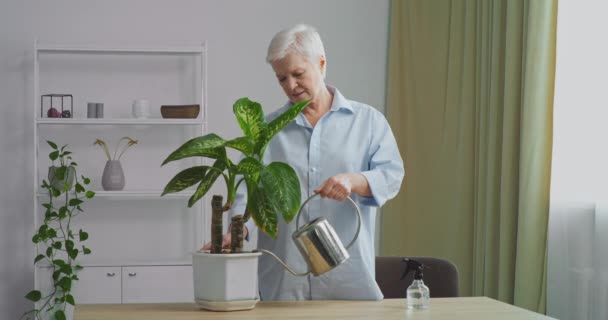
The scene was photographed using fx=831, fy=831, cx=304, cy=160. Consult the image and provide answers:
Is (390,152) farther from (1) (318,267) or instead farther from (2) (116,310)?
(2) (116,310)

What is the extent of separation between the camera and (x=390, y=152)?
2344mm

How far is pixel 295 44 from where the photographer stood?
228cm

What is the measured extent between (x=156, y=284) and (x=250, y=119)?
2.69 metres

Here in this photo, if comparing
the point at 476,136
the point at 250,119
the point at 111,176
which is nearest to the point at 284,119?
the point at 250,119

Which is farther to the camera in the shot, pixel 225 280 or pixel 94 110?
pixel 94 110

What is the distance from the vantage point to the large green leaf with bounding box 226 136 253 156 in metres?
1.90

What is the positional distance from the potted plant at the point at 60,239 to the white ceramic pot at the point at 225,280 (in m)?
2.49

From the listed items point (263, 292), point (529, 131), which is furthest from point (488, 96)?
point (263, 292)

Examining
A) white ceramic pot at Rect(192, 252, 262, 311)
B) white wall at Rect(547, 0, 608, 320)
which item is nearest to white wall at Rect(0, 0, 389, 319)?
white wall at Rect(547, 0, 608, 320)

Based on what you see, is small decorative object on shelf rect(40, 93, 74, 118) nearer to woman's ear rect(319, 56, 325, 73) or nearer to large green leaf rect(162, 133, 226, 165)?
woman's ear rect(319, 56, 325, 73)

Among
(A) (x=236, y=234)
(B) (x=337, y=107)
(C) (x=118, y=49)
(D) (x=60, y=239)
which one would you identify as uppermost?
(C) (x=118, y=49)

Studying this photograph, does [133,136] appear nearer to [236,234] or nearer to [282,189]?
[236,234]

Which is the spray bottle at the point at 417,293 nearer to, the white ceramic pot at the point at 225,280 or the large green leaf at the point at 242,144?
the white ceramic pot at the point at 225,280

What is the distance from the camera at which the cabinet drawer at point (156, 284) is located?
14.5 feet
